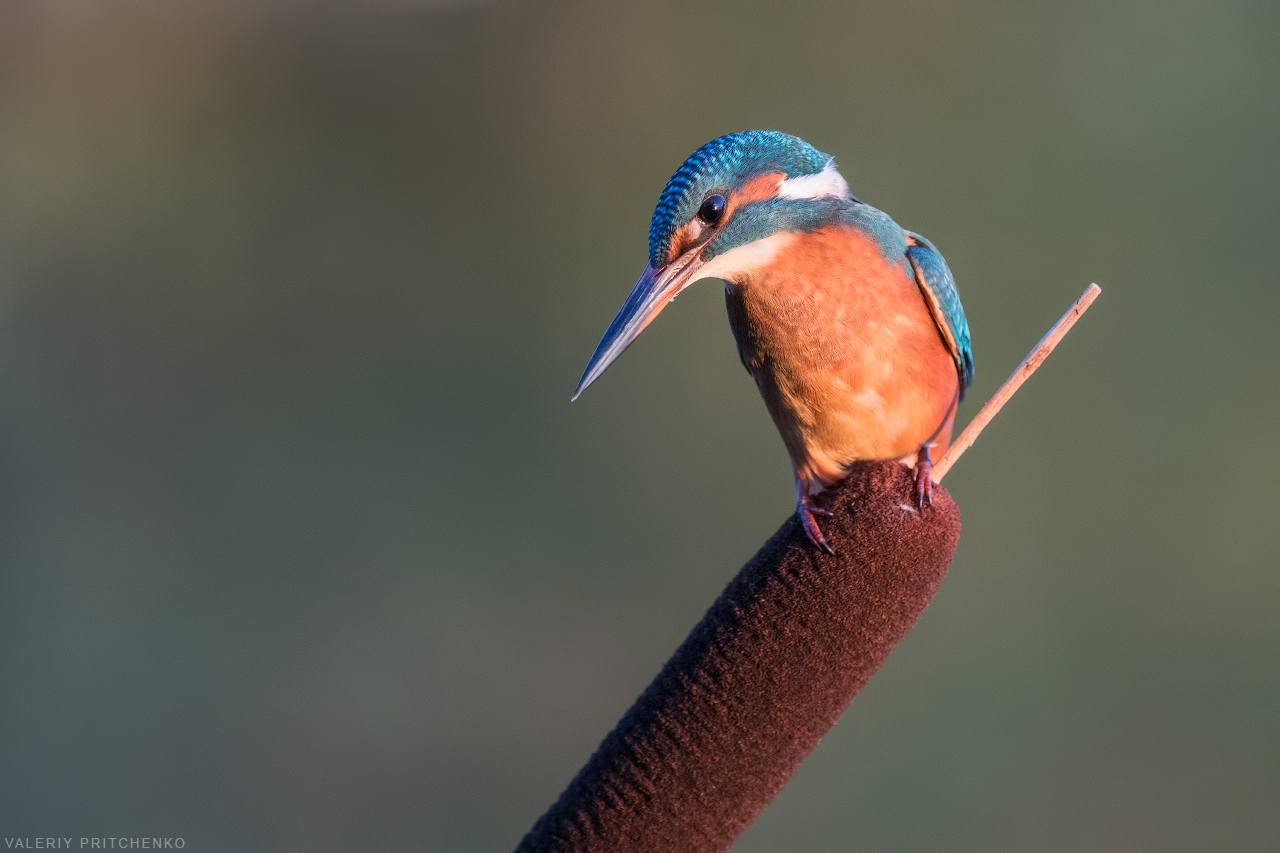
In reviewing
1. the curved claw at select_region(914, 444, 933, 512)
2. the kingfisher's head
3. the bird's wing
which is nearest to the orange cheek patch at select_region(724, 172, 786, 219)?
the kingfisher's head

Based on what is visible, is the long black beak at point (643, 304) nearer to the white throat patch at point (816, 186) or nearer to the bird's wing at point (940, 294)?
the white throat patch at point (816, 186)

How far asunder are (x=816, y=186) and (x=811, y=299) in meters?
0.14

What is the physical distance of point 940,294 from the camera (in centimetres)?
96

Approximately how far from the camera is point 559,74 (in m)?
2.08

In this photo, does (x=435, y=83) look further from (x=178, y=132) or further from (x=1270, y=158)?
(x=1270, y=158)

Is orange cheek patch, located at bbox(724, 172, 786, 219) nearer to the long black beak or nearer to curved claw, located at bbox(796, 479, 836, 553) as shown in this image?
the long black beak

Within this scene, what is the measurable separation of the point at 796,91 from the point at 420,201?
0.90 meters

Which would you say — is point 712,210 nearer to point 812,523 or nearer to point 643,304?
point 643,304

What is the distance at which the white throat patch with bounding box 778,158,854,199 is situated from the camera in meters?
0.89

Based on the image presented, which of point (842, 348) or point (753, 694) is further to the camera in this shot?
point (842, 348)

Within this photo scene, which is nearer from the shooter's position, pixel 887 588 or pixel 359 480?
pixel 887 588

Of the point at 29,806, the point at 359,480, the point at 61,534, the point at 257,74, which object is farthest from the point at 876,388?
the point at 29,806

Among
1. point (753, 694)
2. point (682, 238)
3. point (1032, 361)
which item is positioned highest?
point (1032, 361)

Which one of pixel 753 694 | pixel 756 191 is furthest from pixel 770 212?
pixel 753 694
